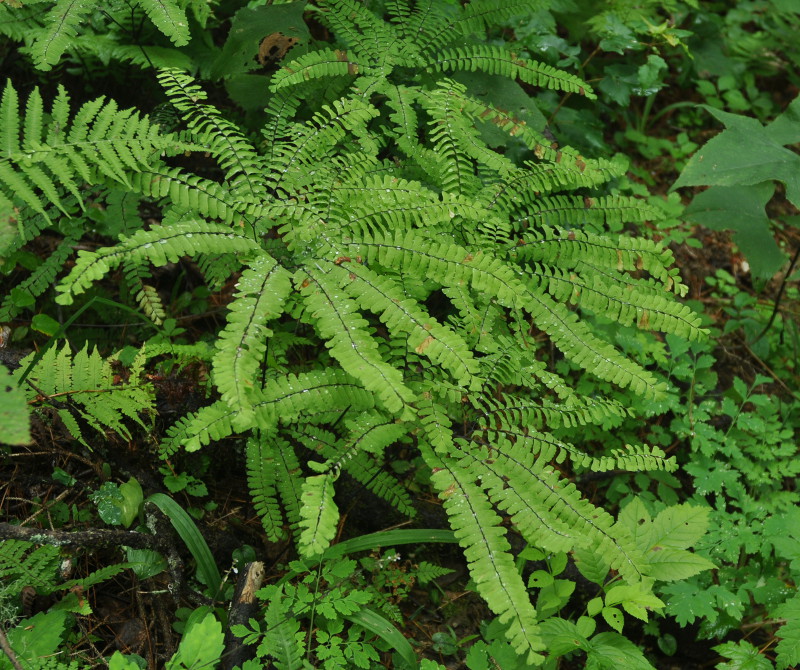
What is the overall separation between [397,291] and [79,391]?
1409mm

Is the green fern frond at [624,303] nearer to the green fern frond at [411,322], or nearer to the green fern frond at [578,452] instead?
the green fern frond at [578,452]

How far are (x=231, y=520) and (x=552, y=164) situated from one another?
2.27m

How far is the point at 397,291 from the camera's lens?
7.90 feet

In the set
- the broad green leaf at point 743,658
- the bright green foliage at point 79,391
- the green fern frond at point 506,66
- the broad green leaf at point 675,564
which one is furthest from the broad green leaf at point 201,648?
the green fern frond at point 506,66

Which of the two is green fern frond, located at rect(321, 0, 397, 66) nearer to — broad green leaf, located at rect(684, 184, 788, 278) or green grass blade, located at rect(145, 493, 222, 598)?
broad green leaf, located at rect(684, 184, 788, 278)

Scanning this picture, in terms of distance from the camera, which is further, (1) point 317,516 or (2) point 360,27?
(2) point 360,27

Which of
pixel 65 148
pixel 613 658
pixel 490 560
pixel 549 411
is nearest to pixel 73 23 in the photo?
pixel 65 148

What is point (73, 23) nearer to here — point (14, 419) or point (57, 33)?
point (57, 33)

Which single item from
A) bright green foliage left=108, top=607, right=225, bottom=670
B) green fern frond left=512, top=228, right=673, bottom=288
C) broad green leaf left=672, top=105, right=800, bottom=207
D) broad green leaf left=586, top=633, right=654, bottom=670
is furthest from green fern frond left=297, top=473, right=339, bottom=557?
broad green leaf left=672, top=105, right=800, bottom=207

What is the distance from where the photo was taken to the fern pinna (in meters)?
2.29

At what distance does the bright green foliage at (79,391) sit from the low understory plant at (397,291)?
1.0 inches

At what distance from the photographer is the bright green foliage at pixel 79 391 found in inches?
106

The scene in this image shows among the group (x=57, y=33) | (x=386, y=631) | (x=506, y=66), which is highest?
(x=57, y=33)

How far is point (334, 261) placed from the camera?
2.47 metres
